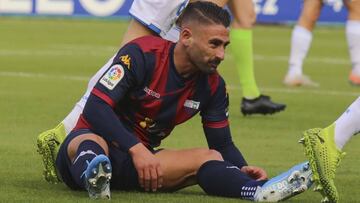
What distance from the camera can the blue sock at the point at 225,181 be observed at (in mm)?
6051

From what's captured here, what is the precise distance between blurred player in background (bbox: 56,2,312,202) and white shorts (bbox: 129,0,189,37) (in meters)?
1.37

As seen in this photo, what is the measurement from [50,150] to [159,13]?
145cm

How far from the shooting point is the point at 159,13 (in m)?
7.70

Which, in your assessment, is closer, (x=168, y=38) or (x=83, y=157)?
(x=83, y=157)

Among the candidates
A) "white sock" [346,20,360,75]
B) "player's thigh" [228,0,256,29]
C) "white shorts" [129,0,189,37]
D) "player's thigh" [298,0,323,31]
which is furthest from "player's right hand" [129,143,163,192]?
"player's thigh" [298,0,323,31]

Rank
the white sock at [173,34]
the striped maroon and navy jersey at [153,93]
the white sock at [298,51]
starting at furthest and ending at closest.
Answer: the white sock at [298,51] < the white sock at [173,34] < the striped maroon and navy jersey at [153,93]

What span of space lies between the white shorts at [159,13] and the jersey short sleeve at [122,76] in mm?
1533

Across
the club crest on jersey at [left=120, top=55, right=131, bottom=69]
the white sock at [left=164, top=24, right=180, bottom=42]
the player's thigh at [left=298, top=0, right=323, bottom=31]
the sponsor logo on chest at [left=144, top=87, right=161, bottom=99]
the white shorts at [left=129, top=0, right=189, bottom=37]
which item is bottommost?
the player's thigh at [left=298, top=0, right=323, bottom=31]

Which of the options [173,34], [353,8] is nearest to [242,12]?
[353,8]

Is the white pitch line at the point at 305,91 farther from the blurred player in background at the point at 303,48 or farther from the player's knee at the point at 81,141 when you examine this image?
the player's knee at the point at 81,141

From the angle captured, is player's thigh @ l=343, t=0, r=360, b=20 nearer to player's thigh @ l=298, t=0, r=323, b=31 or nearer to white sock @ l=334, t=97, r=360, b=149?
player's thigh @ l=298, t=0, r=323, b=31

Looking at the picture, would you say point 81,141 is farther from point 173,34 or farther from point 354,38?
point 354,38

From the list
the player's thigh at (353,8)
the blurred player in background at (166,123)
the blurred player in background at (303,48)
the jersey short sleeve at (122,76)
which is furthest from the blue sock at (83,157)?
the blurred player in background at (303,48)

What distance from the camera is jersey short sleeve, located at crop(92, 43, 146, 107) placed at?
5.97 meters
